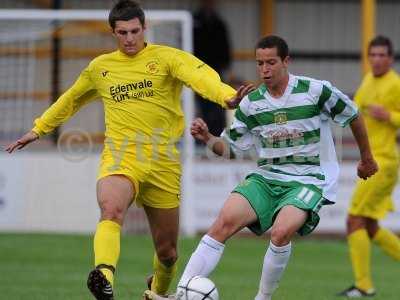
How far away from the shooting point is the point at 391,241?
39.2 feet

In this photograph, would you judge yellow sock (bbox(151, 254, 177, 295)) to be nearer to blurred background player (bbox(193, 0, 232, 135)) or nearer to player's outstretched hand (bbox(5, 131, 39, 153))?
player's outstretched hand (bbox(5, 131, 39, 153))

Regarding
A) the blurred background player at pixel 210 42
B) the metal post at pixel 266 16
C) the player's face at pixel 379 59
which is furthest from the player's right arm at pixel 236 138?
the metal post at pixel 266 16

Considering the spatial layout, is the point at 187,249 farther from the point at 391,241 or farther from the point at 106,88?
the point at 106,88

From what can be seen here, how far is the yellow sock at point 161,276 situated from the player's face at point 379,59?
3389 mm

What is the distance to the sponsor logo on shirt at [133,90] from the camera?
8797 mm

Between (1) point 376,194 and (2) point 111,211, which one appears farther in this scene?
(1) point 376,194

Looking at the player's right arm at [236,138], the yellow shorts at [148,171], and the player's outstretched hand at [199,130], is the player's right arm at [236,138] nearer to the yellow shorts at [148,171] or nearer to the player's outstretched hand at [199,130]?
the player's outstretched hand at [199,130]

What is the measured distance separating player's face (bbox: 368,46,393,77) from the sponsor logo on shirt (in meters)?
3.33

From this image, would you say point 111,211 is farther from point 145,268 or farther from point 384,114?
point 145,268

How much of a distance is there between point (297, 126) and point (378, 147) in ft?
11.4

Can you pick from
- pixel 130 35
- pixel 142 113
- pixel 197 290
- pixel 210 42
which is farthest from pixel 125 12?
pixel 210 42

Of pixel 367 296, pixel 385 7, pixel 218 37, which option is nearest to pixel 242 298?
pixel 367 296

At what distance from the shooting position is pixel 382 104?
38.5 ft

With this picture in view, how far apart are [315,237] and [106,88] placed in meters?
9.09
